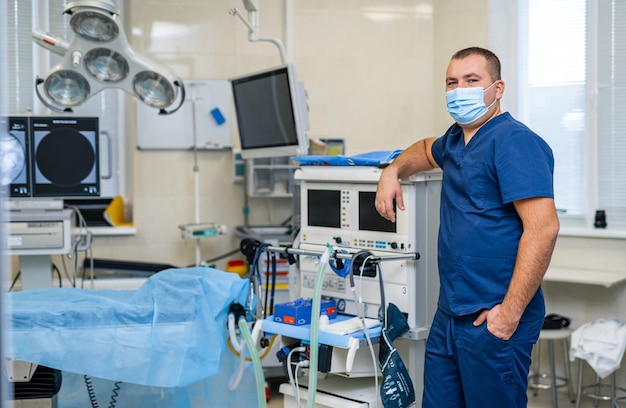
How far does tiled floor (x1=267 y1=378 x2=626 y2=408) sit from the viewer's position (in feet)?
12.8

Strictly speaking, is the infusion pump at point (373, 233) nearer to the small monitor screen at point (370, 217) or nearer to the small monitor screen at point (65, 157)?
the small monitor screen at point (370, 217)

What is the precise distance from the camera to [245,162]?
459 centimetres

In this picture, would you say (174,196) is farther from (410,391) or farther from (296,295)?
(410,391)

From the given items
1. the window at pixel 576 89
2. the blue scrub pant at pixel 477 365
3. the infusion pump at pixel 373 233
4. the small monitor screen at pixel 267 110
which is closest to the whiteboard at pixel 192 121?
the small monitor screen at pixel 267 110

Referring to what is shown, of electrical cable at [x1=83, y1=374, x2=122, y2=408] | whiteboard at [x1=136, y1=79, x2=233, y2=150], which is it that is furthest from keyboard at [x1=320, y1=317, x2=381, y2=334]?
whiteboard at [x1=136, y1=79, x2=233, y2=150]

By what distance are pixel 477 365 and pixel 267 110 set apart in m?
2.04

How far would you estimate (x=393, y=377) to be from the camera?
2.29m

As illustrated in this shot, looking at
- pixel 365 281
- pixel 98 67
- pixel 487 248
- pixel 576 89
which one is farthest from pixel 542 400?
pixel 98 67

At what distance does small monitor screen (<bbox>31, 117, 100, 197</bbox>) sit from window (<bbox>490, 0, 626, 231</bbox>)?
2537 mm

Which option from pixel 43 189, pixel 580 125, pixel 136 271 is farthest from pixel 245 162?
pixel 580 125

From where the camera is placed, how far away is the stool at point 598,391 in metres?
3.63

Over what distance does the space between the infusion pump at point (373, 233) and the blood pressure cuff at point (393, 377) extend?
0.16m

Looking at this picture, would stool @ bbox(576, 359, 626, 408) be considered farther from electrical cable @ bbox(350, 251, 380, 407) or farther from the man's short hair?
the man's short hair

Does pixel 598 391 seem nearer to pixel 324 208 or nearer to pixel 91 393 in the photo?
pixel 324 208
